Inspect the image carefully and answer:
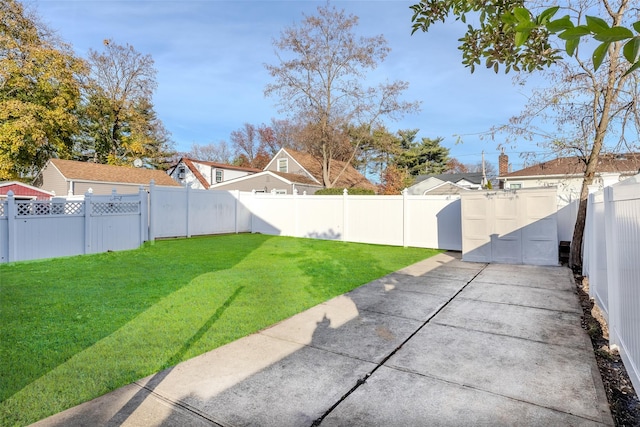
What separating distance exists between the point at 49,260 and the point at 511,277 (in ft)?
32.3

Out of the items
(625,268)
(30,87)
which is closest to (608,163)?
A: (625,268)

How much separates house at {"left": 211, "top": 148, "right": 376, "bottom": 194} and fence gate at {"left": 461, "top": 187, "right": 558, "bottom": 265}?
555 inches

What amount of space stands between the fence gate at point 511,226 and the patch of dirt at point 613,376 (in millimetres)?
3665

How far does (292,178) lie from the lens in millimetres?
23969

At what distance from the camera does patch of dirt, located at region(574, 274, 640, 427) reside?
227 cm

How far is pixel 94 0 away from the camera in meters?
10.6

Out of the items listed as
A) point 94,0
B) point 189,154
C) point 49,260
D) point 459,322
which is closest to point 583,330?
point 459,322

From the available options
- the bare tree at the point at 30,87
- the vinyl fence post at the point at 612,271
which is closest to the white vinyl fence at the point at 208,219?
the vinyl fence post at the point at 612,271

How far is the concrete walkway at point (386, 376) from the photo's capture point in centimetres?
219

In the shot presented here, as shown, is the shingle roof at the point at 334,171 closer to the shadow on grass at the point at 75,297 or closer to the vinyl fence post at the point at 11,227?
the shadow on grass at the point at 75,297

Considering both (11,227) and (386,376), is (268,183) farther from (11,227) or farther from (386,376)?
(386,376)

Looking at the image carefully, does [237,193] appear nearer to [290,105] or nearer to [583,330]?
[290,105]

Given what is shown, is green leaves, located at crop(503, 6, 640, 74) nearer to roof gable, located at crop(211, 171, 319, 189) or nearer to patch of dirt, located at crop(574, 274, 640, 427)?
patch of dirt, located at crop(574, 274, 640, 427)

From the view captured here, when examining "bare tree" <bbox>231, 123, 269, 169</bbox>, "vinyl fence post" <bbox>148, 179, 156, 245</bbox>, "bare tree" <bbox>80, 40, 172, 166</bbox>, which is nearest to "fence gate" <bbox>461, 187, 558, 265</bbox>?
"vinyl fence post" <bbox>148, 179, 156, 245</bbox>
